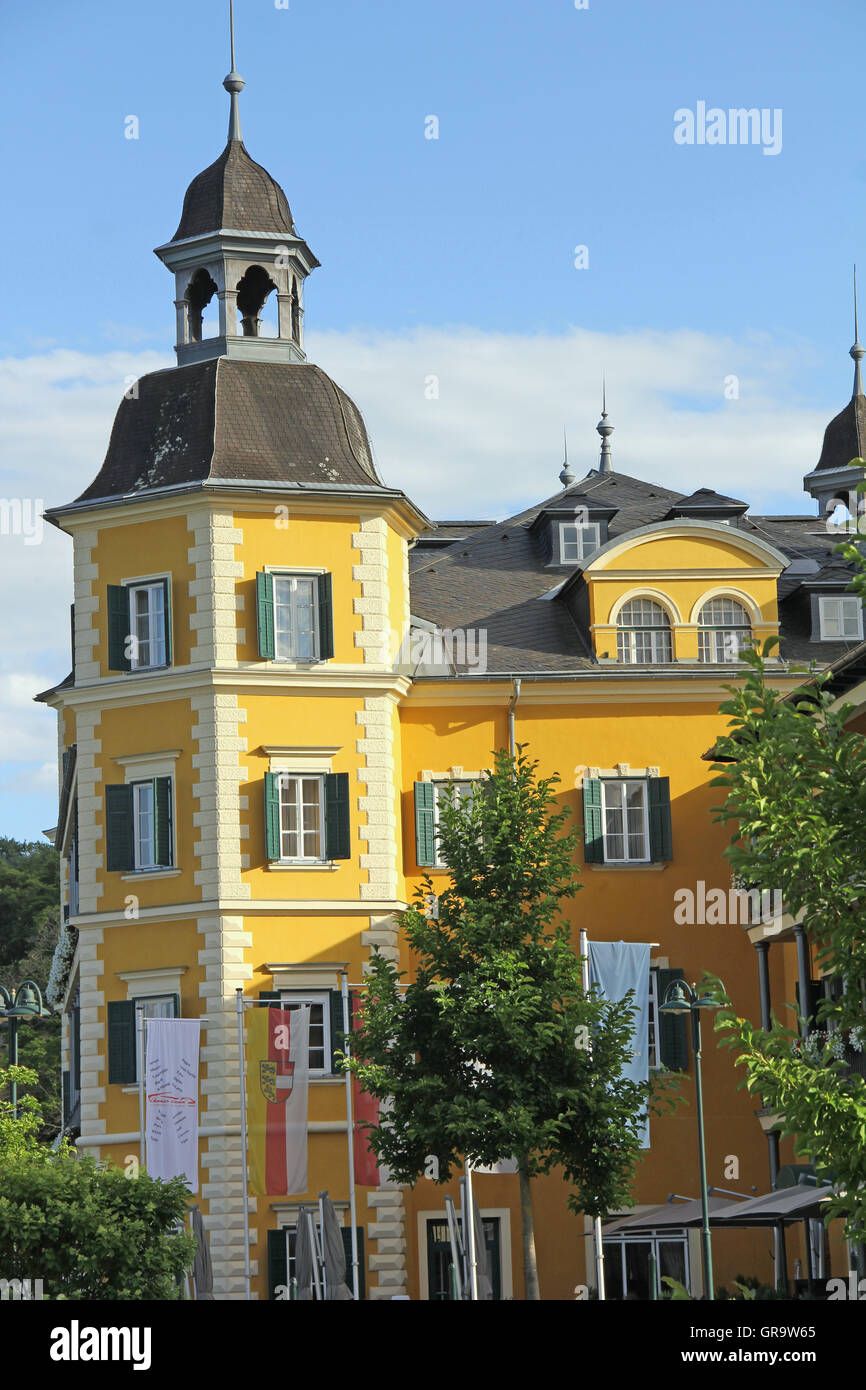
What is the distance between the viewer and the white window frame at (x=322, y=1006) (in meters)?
37.8

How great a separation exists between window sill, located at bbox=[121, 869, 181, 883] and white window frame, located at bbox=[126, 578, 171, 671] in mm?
3882

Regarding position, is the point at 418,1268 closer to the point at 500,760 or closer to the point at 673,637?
the point at 500,760

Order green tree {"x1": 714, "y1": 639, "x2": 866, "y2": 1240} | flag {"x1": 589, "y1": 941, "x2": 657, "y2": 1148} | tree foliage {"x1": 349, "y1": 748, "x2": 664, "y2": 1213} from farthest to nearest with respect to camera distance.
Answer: flag {"x1": 589, "y1": 941, "x2": 657, "y2": 1148} < tree foliage {"x1": 349, "y1": 748, "x2": 664, "y2": 1213} < green tree {"x1": 714, "y1": 639, "x2": 866, "y2": 1240}

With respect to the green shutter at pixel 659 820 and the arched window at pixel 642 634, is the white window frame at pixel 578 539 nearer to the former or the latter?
the arched window at pixel 642 634

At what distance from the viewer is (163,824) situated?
128 ft

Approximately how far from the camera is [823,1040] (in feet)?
105

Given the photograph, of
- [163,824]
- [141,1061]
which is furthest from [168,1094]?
Result: [163,824]

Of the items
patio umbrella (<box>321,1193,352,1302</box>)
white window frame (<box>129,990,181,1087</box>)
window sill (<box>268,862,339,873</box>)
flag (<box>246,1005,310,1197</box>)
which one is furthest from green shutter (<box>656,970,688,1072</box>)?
white window frame (<box>129,990,181,1087</box>)

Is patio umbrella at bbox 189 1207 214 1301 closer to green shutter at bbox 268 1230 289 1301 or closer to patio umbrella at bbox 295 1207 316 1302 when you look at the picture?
patio umbrella at bbox 295 1207 316 1302

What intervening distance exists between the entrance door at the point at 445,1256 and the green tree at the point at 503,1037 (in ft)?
19.5

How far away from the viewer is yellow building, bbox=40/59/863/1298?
38219 mm

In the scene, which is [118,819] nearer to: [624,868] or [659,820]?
[624,868]

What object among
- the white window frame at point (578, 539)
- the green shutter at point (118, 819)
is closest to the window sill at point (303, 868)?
the green shutter at point (118, 819)
